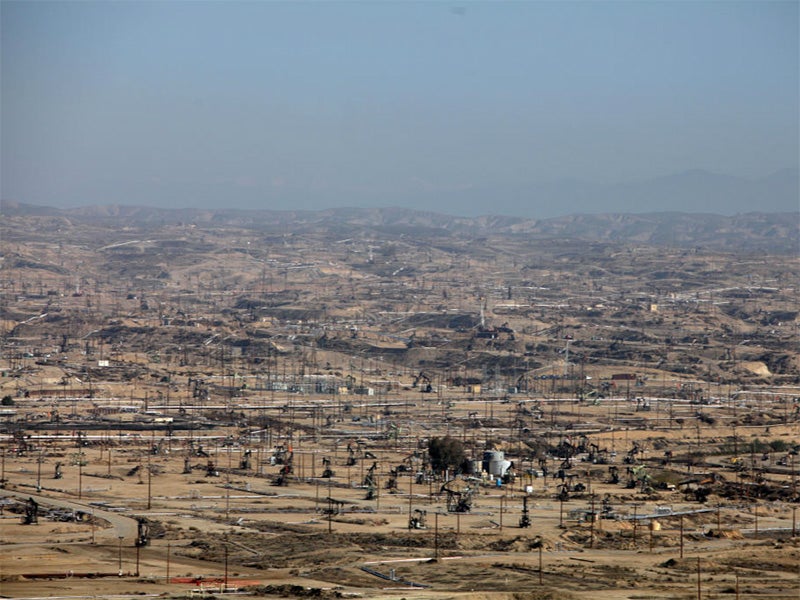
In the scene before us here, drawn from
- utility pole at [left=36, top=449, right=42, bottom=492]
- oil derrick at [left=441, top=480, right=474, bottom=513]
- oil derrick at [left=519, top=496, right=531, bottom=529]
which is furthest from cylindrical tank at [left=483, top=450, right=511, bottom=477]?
utility pole at [left=36, top=449, right=42, bottom=492]

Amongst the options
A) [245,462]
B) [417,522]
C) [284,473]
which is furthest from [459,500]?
[245,462]

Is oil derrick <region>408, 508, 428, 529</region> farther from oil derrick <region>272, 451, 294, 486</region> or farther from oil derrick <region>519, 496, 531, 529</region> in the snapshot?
oil derrick <region>272, 451, 294, 486</region>

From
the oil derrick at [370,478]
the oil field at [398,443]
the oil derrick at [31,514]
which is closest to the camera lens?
the oil field at [398,443]

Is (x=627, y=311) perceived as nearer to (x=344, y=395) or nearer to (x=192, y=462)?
(x=344, y=395)

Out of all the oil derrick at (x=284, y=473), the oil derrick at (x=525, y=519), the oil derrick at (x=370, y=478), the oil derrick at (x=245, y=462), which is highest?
the oil derrick at (x=525, y=519)

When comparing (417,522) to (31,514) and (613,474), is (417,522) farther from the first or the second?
(613,474)

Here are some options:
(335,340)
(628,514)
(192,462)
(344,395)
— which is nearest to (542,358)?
(335,340)

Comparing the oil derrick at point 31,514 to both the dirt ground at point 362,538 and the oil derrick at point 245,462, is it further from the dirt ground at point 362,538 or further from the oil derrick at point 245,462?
the oil derrick at point 245,462

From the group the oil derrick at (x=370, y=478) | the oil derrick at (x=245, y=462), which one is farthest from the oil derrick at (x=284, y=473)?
the oil derrick at (x=370, y=478)

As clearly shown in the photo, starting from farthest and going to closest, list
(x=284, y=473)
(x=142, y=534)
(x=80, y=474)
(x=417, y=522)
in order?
1. (x=284, y=473)
2. (x=80, y=474)
3. (x=417, y=522)
4. (x=142, y=534)

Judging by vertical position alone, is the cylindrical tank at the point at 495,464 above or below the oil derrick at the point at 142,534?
below
